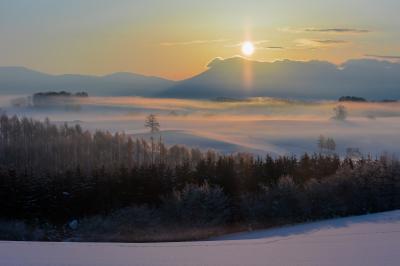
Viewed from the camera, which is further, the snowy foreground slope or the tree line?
the tree line

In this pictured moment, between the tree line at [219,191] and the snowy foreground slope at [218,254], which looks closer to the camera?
the snowy foreground slope at [218,254]

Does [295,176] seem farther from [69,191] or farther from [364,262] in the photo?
[364,262]

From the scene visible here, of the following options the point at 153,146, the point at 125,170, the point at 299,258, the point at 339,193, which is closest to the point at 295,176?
the point at 339,193

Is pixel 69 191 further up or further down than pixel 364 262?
further down

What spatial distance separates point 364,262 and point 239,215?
32.9 m

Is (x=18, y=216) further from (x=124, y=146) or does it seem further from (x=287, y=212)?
(x=124, y=146)

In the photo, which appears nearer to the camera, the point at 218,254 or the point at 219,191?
the point at 218,254

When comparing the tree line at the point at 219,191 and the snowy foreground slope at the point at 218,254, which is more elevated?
the snowy foreground slope at the point at 218,254

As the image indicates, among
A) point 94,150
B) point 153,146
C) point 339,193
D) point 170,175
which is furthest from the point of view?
point 153,146

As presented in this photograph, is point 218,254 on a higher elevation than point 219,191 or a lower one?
higher

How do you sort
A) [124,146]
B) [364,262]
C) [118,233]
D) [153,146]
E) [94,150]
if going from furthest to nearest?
[153,146] → [124,146] → [94,150] → [118,233] → [364,262]

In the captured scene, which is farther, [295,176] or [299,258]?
[295,176]

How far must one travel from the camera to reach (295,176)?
5697 cm

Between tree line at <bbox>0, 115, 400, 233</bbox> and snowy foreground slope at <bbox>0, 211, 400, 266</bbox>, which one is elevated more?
snowy foreground slope at <bbox>0, 211, 400, 266</bbox>
